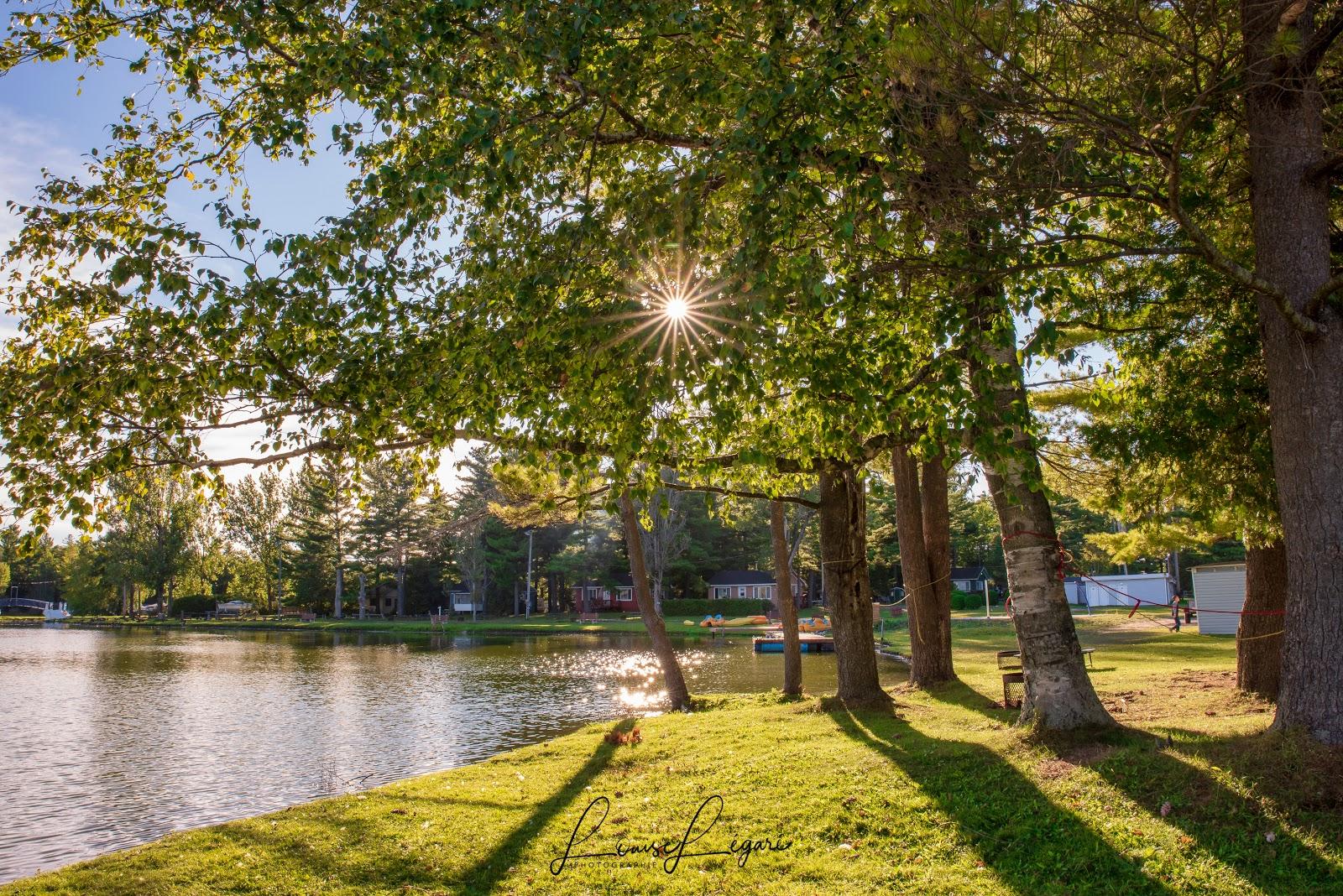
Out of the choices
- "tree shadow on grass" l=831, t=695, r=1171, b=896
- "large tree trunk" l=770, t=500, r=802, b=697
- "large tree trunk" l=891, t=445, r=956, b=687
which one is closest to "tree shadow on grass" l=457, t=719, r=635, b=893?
"tree shadow on grass" l=831, t=695, r=1171, b=896

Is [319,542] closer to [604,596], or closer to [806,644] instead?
[604,596]

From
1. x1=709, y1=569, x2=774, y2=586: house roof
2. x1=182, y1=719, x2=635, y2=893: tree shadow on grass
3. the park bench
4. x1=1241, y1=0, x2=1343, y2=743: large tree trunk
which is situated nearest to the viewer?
x1=1241, y1=0, x2=1343, y2=743: large tree trunk

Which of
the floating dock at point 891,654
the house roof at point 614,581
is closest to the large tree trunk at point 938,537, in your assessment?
the floating dock at point 891,654

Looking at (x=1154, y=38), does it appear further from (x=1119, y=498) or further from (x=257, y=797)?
(x=257, y=797)

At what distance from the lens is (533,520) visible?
17859 millimetres

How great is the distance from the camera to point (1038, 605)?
8.29 m

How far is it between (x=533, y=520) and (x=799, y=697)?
21.6 feet

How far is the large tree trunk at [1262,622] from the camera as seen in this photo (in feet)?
35.5

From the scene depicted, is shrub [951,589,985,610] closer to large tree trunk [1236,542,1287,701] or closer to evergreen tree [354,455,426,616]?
evergreen tree [354,455,426,616]

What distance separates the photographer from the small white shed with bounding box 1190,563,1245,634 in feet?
98.4

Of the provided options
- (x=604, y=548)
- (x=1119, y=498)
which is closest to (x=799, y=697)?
(x=1119, y=498)

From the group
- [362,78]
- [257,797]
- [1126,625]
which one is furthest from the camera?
[1126,625]
